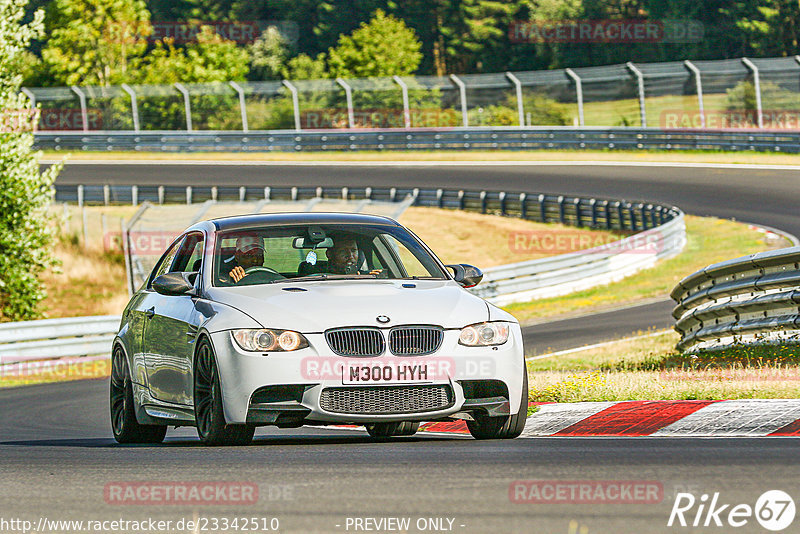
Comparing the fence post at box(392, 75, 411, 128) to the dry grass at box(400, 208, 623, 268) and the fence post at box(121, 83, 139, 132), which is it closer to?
the fence post at box(121, 83, 139, 132)

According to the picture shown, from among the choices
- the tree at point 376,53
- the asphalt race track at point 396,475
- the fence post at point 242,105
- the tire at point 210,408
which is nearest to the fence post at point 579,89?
the fence post at point 242,105

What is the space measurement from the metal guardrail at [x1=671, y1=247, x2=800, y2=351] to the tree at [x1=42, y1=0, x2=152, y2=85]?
6159 centimetres

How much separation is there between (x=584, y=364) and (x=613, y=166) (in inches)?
1072

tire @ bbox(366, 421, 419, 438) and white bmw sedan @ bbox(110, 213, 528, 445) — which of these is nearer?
white bmw sedan @ bbox(110, 213, 528, 445)

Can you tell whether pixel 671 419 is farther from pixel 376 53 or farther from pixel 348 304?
pixel 376 53

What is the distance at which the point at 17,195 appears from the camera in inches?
907

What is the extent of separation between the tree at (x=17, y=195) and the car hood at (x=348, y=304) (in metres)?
15.7

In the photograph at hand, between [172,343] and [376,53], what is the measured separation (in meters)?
74.9

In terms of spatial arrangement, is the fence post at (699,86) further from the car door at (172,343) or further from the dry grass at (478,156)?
A: the car door at (172,343)

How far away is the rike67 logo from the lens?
504 centimetres

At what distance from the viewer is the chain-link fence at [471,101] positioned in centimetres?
4381

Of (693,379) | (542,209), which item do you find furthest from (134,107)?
(693,379)

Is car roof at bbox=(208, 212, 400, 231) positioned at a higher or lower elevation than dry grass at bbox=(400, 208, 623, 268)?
higher

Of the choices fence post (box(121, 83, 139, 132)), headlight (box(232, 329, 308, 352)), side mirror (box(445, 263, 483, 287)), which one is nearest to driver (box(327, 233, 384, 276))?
side mirror (box(445, 263, 483, 287))
